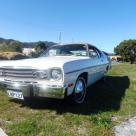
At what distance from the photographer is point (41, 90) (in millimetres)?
4641

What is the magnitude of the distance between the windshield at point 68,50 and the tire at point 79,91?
1.21 meters

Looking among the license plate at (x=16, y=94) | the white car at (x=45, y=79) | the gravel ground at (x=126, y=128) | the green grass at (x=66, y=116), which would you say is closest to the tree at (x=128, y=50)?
the green grass at (x=66, y=116)

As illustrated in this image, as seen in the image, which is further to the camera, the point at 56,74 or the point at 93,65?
the point at 93,65

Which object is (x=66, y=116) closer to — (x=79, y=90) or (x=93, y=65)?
(x=79, y=90)

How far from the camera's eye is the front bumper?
180 inches

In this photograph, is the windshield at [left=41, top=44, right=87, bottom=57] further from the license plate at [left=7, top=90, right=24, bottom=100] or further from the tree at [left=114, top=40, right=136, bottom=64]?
the tree at [left=114, top=40, right=136, bottom=64]

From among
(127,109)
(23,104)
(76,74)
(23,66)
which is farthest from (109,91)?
(23,66)

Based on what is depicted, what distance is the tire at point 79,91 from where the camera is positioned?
17.3ft

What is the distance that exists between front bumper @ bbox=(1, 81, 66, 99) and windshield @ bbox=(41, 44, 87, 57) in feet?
7.34

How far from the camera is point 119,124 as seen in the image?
4.36 meters

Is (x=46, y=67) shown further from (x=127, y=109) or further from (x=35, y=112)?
(x=127, y=109)

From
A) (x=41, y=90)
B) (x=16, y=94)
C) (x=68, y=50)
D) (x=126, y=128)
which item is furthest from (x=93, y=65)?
(x=126, y=128)

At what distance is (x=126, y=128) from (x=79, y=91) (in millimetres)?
1619

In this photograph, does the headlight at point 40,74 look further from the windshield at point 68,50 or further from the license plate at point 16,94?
the windshield at point 68,50
